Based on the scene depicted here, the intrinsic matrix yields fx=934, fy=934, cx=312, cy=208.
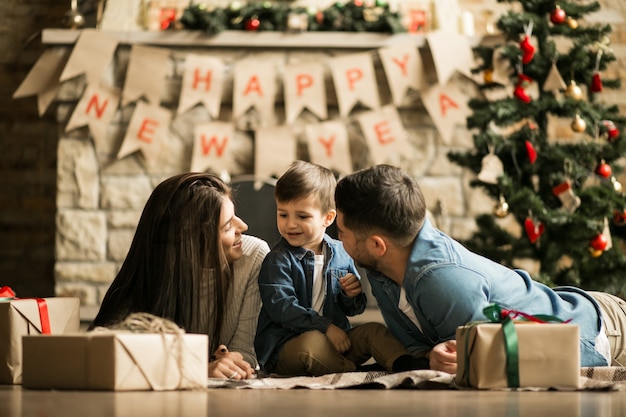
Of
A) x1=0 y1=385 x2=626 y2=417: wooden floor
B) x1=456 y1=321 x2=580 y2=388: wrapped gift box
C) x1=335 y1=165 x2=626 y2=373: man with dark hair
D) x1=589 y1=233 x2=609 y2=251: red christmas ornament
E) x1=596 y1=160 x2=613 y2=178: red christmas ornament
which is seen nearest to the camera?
x1=0 y1=385 x2=626 y2=417: wooden floor

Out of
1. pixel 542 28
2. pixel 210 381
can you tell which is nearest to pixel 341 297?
pixel 210 381

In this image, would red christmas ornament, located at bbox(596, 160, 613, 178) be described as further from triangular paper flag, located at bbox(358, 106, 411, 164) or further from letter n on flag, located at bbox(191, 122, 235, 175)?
letter n on flag, located at bbox(191, 122, 235, 175)

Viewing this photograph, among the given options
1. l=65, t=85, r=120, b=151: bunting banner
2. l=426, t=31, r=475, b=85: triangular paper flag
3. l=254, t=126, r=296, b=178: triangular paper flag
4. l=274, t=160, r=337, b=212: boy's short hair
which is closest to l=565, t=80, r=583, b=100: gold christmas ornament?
l=426, t=31, r=475, b=85: triangular paper flag

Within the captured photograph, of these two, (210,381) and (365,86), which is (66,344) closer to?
(210,381)

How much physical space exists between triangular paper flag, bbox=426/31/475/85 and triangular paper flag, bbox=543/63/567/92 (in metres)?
0.58

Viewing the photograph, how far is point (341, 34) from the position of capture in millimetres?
4496

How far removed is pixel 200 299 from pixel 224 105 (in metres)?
2.49

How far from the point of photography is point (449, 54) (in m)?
4.44

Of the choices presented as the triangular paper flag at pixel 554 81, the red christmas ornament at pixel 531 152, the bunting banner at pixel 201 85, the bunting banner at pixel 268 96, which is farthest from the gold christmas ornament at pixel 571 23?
the bunting banner at pixel 201 85

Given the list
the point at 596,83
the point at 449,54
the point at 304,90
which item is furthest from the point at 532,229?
the point at 304,90

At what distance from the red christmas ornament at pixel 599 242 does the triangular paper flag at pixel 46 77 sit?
2.60 meters

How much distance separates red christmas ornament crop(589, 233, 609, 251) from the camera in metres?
3.66

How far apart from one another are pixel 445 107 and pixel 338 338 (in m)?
2.45

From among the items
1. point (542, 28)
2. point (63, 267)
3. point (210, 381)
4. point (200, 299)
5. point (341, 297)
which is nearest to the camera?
point (210, 381)
